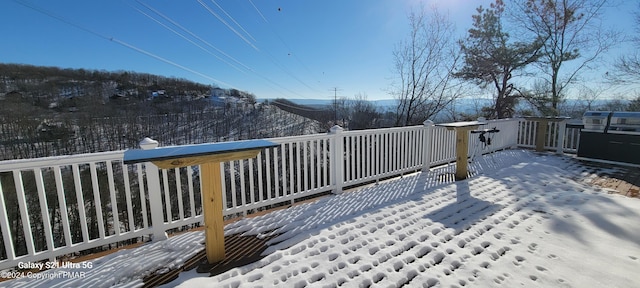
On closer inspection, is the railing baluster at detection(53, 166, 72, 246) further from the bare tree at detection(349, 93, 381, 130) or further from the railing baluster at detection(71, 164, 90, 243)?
the bare tree at detection(349, 93, 381, 130)

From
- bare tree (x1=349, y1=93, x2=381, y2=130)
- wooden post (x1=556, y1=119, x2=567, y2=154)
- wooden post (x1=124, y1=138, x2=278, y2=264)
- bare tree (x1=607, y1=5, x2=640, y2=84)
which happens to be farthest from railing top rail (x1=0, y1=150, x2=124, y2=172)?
bare tree (x1=349, y1=93, x2=381, y2=130)

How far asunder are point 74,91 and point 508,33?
36200 millimetres

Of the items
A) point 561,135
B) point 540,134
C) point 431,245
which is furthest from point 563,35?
point 431,245

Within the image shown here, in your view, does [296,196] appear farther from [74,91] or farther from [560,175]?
[74,91]

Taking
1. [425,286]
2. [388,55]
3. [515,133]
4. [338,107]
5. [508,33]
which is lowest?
[425,286]

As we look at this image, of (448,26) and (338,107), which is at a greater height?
(448,26)

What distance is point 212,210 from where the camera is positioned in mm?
1963

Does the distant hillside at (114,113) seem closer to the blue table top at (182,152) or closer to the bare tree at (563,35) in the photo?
the bare tree at (563,35)

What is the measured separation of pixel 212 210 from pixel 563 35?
1153 centimetres

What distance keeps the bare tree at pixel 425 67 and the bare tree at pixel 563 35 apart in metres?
2.46

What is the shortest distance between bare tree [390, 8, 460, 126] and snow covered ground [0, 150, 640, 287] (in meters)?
6.57

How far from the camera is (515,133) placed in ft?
21.7

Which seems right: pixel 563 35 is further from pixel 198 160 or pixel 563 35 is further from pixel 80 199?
pixel 80 199

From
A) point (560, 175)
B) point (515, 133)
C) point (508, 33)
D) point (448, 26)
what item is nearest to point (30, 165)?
point (560, 175)
